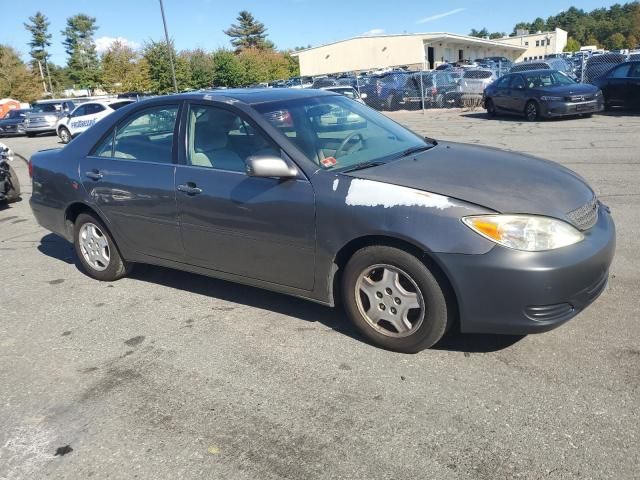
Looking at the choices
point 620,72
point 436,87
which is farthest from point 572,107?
point 436,87

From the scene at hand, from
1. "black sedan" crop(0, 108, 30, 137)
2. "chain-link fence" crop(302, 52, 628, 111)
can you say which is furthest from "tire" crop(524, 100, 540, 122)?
"black sedan" crop(0, 108, 30, 137)

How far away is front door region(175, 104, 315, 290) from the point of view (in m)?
3.56

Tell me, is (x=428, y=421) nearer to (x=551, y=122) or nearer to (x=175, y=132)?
(x=175, y=132)

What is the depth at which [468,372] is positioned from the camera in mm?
3172

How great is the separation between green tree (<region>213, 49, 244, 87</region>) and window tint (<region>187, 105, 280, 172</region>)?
118 ft

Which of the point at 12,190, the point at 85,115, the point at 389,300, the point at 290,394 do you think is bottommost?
the point at 290,394

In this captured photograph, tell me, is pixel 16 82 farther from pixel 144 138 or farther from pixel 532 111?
pixel 144 138

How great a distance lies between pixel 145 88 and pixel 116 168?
41789mm

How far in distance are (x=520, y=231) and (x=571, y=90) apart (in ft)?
46.5

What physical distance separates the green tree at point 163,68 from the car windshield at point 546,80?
25.7m

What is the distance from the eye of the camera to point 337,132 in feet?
13.1

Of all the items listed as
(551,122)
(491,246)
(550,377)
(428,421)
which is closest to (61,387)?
(428,421)

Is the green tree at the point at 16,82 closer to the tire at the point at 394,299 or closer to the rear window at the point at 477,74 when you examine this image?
the rear window at the point at 477,74

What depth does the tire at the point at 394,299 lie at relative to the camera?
317 cm
